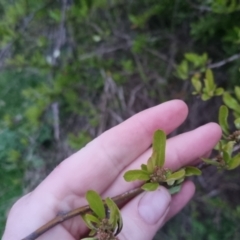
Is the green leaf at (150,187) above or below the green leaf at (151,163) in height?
below

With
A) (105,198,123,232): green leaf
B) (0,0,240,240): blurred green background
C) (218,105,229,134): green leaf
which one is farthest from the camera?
(0,0,240,240): blurred green background

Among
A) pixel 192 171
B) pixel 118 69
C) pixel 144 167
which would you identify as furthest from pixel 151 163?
pixel 118 69

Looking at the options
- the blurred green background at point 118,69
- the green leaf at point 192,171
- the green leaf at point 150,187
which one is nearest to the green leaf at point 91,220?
the green leaf at point 150,187

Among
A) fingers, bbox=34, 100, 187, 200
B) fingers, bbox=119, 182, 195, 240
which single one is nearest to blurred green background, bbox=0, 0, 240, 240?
fingers, bbox=34, 100, 187, 200

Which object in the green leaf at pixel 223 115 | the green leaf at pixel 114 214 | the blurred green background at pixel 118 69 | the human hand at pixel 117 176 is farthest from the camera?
the blurred green background at pixel 118 69

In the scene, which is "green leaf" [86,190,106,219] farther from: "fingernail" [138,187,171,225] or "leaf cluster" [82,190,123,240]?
"fingernail" [138,187,171,225]

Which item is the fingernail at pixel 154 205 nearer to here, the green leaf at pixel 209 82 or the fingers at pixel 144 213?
the fingers at pixel 144 213

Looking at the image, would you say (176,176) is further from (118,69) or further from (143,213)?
(118,69)
